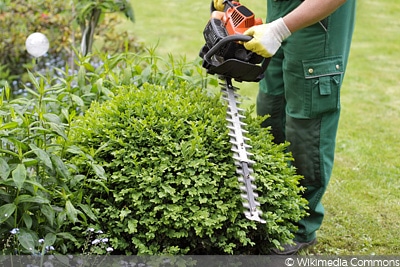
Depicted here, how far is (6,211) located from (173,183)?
2.38 ft

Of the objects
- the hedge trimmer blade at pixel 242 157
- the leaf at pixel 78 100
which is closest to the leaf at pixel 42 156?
the leaf at pixel 78 100

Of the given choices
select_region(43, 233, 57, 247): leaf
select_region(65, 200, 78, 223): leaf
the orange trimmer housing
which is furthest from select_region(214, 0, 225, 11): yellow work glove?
select_region(43, 233, 57, 247): leaf

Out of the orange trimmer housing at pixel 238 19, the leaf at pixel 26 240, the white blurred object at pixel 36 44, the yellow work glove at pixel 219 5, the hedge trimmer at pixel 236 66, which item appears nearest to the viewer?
the leaf at pixel 26 240

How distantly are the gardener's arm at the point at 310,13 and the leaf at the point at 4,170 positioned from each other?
130cm

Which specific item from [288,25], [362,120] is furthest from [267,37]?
[362,120]

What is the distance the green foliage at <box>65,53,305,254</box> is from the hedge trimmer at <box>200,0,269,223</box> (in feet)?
0.27

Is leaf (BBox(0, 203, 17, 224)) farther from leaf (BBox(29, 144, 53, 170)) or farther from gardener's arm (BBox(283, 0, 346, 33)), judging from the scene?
gardener's arm (BBox(283, 0, 346, 33))

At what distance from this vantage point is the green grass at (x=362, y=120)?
3.73 metres

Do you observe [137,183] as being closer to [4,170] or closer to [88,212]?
[88,212]

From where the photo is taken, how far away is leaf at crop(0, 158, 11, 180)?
250 cm

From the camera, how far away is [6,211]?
8.32 feet

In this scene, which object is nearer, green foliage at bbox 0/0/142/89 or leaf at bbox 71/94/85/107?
leaf at bbox 71/94/85/107

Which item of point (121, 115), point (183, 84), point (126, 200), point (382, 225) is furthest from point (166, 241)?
point (382, 225)

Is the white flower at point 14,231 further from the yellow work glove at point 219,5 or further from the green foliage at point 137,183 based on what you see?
the yellow work glove at point 219,5
